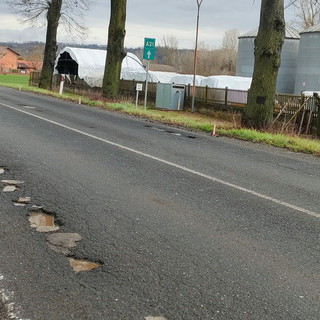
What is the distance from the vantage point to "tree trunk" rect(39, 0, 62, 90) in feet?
110

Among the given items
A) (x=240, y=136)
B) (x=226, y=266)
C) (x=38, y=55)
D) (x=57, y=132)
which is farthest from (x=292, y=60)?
(x=38, y=55)

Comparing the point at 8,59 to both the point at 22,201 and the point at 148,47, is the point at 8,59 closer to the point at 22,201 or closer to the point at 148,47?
the point at 148,47

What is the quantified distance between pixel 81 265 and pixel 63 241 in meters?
0.57

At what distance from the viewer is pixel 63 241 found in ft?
13.8

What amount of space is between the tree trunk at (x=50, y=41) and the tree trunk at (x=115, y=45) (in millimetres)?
11072

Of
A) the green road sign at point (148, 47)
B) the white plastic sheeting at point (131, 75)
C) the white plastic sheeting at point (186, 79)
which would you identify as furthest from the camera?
the white plastic sheeting at point (186, 79)

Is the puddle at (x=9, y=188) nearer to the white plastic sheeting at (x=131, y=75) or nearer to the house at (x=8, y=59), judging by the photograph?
the white plastic sheeting at (x=131, y=75)

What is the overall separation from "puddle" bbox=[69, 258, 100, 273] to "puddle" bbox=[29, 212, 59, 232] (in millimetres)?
830

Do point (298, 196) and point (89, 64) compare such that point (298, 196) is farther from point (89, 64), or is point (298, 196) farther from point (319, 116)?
point (89, 64)

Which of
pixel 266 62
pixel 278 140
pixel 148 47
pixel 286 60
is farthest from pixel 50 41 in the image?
pixel 278 140

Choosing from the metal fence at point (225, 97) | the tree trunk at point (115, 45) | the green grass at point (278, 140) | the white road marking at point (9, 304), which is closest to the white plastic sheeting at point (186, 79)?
the metal fence at point (225, 97)

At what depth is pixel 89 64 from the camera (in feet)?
128

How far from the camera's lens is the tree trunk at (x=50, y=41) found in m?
33.4

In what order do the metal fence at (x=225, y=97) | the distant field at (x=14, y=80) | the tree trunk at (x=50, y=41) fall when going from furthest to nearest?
the distant field at (x=14, y=80), the tree trunk at (x=50, y=41), the metal fence at (x=225, y=97)
